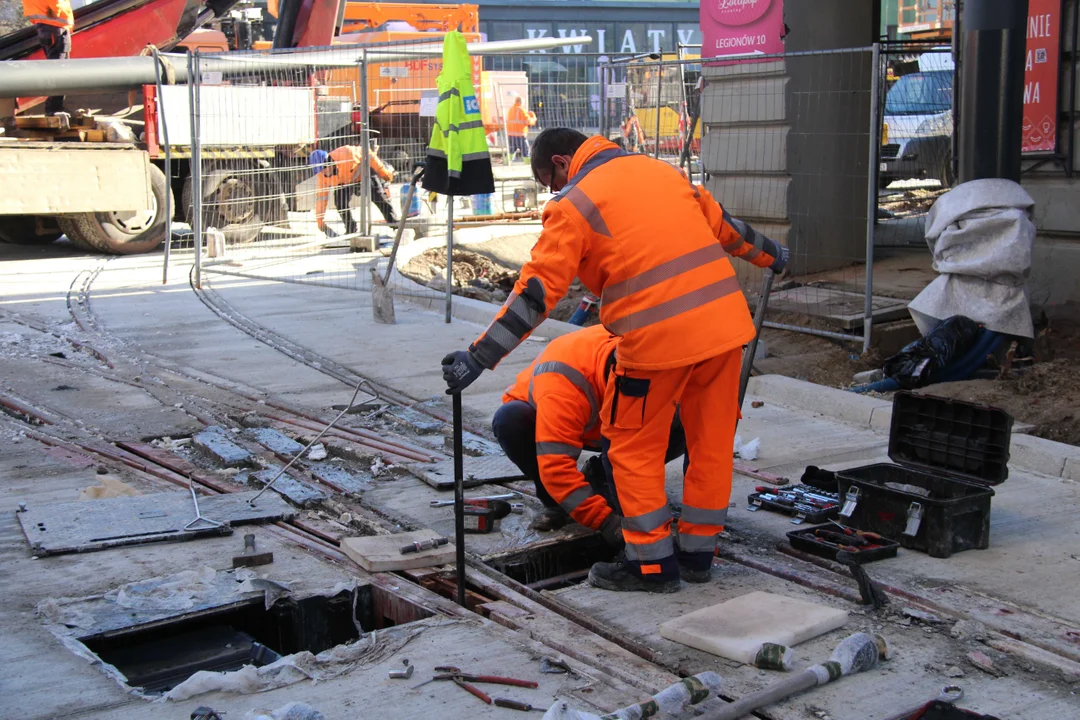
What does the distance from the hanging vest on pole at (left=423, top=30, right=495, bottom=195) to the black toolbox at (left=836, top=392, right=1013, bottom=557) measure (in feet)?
16.0

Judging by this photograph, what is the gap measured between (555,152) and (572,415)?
107 centimetres

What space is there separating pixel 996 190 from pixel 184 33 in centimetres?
1395

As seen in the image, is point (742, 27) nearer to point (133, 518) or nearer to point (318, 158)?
point (318, 158)

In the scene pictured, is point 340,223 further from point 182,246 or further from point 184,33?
point 184,33

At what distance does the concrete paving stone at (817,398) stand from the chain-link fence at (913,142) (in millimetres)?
5835

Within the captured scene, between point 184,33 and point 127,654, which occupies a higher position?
point 184,33

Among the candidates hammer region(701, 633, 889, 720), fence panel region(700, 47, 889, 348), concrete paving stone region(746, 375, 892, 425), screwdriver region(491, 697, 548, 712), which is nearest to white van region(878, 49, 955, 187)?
fence panel region(700, 47, 889, 348)

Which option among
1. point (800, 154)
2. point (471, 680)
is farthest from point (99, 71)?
point (471, 680)

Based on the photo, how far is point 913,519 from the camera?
465 cm

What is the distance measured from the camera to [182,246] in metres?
17.0

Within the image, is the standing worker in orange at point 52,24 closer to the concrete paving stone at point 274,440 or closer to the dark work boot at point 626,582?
the concrete paving stone at point 274,440

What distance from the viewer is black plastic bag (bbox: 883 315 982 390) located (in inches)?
290

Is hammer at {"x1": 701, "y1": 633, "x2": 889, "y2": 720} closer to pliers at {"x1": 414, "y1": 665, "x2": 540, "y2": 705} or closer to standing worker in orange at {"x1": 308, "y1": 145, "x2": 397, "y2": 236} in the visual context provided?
pliers at {"x1": 414, "y1": 665, "x2": 540, "y2": 705}

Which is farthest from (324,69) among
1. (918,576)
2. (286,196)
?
(918,576)
